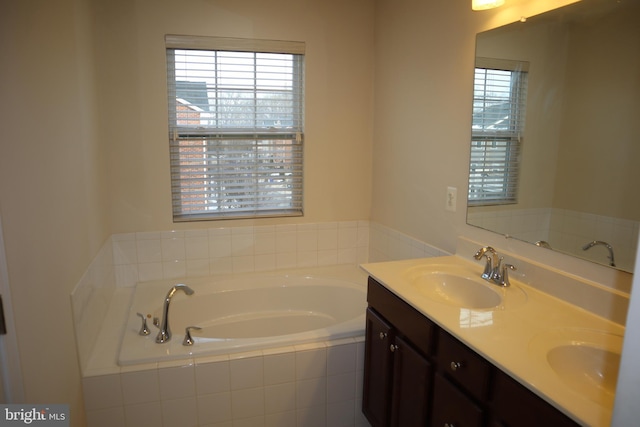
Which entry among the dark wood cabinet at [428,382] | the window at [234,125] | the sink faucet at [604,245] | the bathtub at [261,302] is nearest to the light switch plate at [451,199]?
the dark wood cabinet at [428,382]

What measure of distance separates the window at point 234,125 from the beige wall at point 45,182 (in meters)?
0.72

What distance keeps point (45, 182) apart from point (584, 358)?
73.0 inches

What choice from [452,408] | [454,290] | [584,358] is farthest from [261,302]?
[584,358]

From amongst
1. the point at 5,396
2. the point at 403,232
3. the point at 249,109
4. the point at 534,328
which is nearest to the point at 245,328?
the point at 403,232

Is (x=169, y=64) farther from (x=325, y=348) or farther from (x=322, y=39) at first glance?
(x=325, y=348)

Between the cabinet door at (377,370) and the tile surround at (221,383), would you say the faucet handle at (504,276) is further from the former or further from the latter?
the tile surround at (221,383)

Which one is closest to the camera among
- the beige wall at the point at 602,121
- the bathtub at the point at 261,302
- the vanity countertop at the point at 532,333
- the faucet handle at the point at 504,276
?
the vanity countertop at the point at 532,333

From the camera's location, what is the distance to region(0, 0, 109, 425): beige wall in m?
1.24

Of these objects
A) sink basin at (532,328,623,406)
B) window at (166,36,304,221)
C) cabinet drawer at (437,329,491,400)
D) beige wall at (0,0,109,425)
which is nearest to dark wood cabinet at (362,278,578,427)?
cabinet drawer at (437,329,491,400)

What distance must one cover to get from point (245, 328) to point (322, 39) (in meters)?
2.07

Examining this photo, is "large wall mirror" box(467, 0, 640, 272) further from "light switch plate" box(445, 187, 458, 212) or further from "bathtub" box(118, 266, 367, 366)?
"bathtub" box(118, 266, 367, 366)

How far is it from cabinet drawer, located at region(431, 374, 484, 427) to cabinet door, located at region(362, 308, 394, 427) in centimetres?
34

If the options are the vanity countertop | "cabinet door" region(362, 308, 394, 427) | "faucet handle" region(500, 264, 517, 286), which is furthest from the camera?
"cabinet door" region(362, 308, 394, 427)

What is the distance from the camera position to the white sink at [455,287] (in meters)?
1.70
